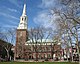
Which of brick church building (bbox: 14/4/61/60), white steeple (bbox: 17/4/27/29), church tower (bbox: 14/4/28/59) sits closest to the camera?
brick church building (bbox: 14/4/61/60)

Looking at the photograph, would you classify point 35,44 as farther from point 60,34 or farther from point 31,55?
point 60,34

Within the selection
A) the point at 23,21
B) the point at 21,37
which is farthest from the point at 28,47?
the point at 23,21

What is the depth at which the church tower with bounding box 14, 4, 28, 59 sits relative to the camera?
82312 mm

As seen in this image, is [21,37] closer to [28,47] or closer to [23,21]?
[28,47]

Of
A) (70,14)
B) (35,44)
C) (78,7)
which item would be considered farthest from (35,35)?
(78,7)

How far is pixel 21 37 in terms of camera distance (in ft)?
282

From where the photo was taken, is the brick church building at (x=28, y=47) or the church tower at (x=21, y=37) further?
the church tower at (x=21, y=37)

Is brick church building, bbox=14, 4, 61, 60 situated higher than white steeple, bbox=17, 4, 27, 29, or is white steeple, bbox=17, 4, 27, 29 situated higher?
white steeple, bbox=17, 4, 27, 29

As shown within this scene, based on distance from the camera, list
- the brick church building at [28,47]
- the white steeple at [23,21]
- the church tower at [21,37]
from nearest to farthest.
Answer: the brick church building at [28,47] → the church tower at [21,37] → the white steeple at [23,21]

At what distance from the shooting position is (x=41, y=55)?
99.6 metres

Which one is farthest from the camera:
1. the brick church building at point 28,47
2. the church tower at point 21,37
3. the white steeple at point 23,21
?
the white steeple at point 23,21

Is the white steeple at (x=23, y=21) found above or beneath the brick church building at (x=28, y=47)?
above

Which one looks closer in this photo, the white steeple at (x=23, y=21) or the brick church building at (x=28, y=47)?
the brick church building at (x=28, y=47)

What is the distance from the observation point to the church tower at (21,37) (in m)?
82.3
